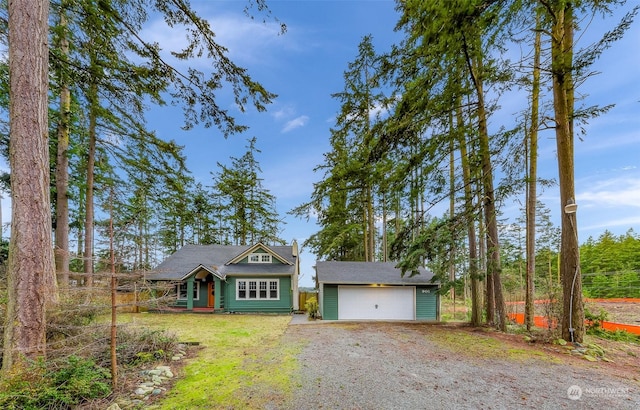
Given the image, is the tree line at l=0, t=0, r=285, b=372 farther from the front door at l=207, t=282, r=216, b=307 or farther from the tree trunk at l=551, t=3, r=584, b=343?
the tree trunk at l=551, t=3, r=584, b=343

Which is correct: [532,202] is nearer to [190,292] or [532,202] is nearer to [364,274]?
[364,274]

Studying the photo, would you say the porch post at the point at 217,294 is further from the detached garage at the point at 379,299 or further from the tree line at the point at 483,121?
the tree line at the point at 483,121

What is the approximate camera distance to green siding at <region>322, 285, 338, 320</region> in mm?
12555

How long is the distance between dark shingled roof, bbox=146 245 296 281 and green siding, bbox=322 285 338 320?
2532 millimetres

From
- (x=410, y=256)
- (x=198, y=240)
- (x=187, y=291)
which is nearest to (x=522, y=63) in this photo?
(x=410, y=256)

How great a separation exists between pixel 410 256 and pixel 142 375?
752cm

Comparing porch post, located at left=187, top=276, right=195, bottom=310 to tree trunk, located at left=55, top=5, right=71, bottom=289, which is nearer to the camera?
tree trunk, located at left=55, top=5, right=71, bottom=289

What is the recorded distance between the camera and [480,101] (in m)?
8.88

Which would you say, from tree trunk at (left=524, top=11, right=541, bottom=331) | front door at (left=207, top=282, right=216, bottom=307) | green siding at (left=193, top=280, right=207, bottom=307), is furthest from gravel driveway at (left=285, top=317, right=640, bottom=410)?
green siding at (left=193, top=280, right=207, bottom=307)

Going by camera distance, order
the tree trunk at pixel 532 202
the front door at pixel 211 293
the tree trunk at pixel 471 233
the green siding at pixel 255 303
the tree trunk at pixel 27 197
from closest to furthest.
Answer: the tree trunk at pixel 27 197
the tree trunk at pixel 532 202
the tree trunk at pixel 471 233
the green siding at pixel 255 303
the front door at pixel 211 293

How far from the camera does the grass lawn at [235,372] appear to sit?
3911 millimetres

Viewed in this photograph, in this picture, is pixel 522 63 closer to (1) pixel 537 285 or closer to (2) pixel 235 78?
(1) pixel 537 285

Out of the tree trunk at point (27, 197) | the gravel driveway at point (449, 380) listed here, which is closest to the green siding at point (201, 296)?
the gravel driveway at point (449, 380)
